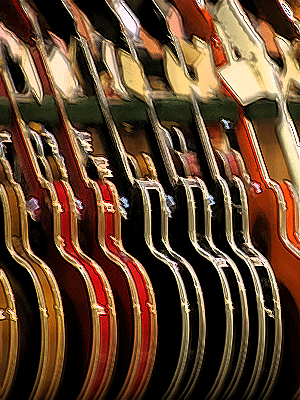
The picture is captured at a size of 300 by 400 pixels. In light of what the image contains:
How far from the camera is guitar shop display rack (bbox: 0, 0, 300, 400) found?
2.13 feet

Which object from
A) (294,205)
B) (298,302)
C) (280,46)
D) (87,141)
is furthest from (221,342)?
(280,46)

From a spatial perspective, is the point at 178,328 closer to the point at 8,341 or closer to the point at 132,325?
the point at 132,325

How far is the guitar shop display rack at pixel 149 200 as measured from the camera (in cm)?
65

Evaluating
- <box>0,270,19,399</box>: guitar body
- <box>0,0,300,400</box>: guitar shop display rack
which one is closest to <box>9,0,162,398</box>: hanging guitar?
<box>0,0,300,400</box>: guitar shop display rack

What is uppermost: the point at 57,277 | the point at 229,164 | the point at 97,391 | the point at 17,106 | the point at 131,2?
the point at 131,2

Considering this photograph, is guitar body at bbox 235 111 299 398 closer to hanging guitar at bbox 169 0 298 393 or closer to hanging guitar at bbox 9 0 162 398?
hanging guitar at bbox 169 0 298 393

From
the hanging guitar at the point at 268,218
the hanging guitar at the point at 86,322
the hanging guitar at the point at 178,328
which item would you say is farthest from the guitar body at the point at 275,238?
the hanging guitar at the point at 86,322

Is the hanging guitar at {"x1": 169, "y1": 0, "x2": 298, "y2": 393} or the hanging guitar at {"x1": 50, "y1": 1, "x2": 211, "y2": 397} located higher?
the hanging guitar at {"x1": 169, "y1": 0, "x2": 298, "y2": 393}

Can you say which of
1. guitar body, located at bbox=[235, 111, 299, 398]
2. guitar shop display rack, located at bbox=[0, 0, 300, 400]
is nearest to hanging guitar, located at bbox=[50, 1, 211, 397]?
guitar shop display rack, located at bbox=[0, 0, 300, 400]

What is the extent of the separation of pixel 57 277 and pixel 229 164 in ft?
0.98

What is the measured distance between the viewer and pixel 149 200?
2.51ft

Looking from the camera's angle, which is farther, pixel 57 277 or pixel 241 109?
pixel 241 109

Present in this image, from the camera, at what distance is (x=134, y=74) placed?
2.76 feet

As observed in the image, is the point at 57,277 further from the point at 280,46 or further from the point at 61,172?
the point at 280,46
